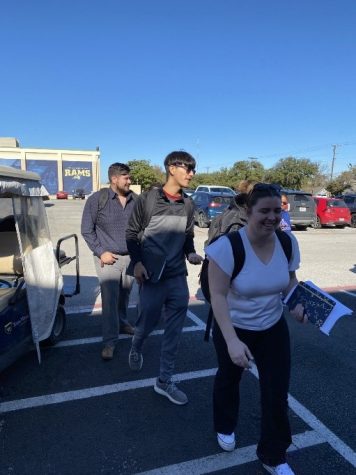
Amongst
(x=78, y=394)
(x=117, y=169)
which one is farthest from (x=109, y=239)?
(x=78, y=394)

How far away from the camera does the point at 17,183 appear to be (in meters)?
3.14

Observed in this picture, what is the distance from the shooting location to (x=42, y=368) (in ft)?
11.8

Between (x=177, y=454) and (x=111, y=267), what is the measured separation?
1.80 metres

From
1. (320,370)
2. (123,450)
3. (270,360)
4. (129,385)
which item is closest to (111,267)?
(129,385)

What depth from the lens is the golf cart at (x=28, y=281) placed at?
3.09 m

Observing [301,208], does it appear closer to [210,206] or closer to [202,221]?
[210,206]

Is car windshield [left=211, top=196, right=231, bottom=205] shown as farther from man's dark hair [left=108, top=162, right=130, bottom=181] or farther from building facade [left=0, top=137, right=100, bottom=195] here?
building facade [left=0, top=137, right=100, bottom=195]

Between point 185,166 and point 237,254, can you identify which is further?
point 185,166

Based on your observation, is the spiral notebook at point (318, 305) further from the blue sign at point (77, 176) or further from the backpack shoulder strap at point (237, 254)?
the blue sign at point (77, 176)

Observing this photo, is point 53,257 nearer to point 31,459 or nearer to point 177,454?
point 31,459

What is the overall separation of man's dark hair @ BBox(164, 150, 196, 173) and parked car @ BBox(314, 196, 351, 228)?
646 inches

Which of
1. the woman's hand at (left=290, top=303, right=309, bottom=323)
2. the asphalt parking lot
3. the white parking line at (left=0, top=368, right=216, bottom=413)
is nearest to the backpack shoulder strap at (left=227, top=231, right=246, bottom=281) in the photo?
the woman's hand at (left=290, top=303, right=309, bottom=323)

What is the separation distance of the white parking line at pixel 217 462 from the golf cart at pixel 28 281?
1618 mm

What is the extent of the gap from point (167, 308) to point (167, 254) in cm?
47
